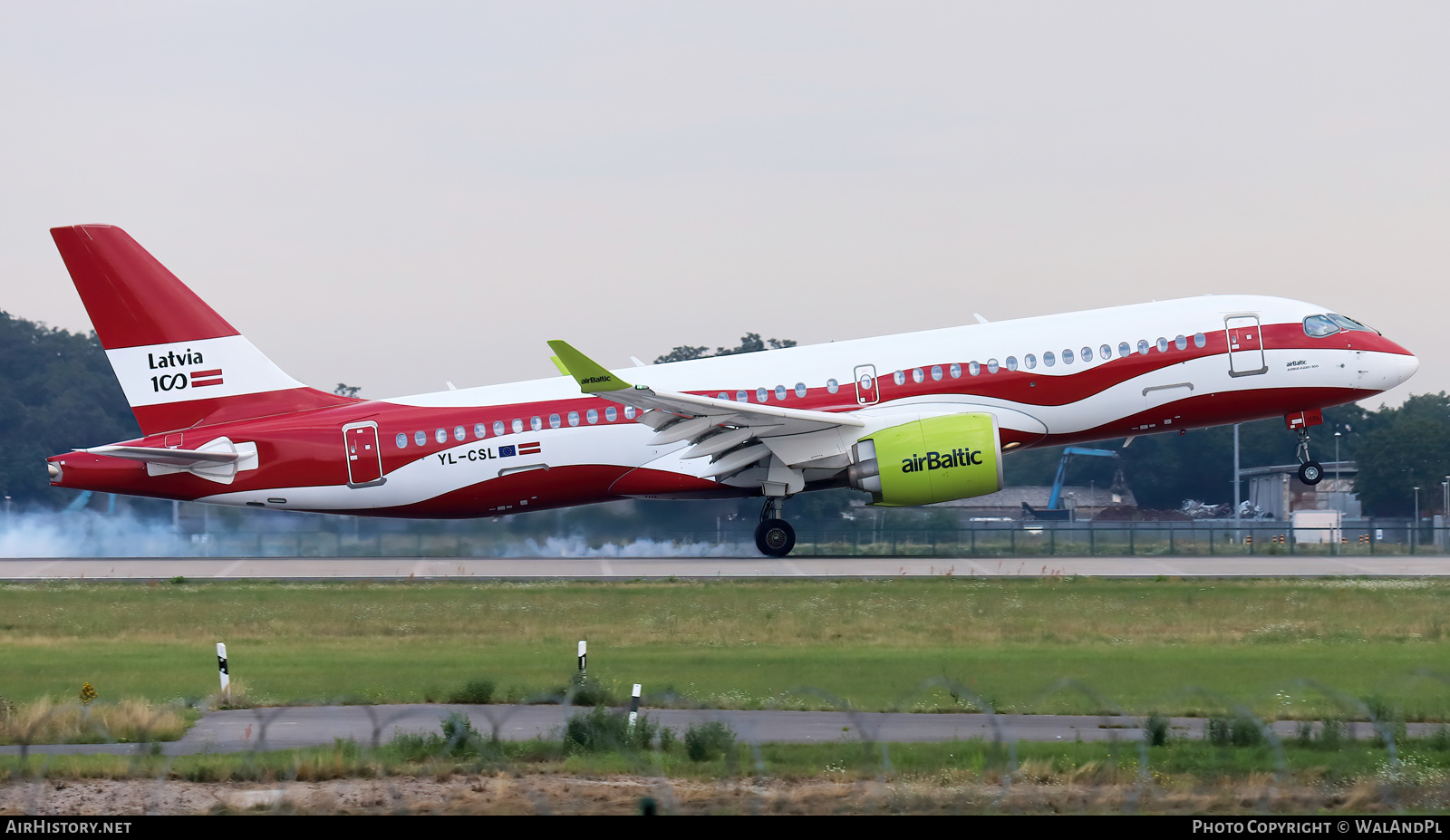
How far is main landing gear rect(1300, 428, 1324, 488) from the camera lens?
3284cm

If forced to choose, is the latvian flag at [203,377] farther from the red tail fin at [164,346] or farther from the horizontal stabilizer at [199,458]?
the horizontal stabilizer at [199,458]

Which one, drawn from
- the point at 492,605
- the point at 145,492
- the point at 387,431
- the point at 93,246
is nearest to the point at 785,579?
the point at 492,605

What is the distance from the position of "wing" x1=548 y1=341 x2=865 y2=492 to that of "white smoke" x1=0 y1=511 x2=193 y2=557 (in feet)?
64.8

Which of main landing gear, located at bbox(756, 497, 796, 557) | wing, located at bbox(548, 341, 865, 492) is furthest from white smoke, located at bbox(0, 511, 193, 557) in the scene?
main landing gear, located at bbox(756, 497, 796, 557)

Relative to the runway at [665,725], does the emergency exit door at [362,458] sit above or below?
above

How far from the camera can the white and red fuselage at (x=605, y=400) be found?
3238 cm

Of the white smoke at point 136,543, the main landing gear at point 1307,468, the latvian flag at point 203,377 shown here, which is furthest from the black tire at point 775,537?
the latvian flag at point 203,377

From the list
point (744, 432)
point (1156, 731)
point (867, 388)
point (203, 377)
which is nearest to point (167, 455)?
point (203, 377)

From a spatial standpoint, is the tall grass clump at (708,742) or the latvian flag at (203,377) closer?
the tall grass clump at (708,742)

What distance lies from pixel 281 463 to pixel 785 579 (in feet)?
42.4

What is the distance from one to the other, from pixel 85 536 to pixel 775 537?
2589cm

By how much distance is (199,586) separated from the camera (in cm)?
3147

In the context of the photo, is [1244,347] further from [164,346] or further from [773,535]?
[164,346]

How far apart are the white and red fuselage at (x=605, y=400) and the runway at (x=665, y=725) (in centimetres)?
1781
